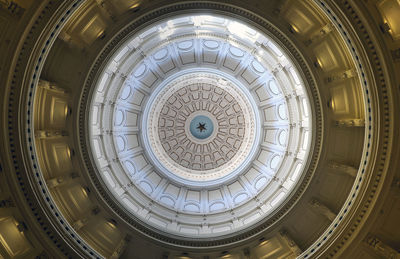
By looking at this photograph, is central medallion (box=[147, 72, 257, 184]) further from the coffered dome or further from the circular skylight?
the coffered dome

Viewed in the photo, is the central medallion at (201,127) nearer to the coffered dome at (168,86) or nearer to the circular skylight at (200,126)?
the circular skylight at (200,126)

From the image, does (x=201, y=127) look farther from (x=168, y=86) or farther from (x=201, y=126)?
(x=168, y=86)

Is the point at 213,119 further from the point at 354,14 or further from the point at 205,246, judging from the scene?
the point at 354,14

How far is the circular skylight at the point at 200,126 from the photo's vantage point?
58.0 feet

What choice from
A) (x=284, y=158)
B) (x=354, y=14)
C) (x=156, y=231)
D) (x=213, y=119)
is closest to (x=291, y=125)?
(x=284, y=158)

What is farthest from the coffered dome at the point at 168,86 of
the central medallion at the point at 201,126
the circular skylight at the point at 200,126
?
the central medallion at the point at 201,126

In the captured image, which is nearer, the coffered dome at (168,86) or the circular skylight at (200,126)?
the coffered dome at (168,86)

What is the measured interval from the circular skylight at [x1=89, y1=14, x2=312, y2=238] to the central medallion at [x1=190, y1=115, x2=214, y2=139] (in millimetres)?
89

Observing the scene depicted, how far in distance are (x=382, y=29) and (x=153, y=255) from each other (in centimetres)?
1538

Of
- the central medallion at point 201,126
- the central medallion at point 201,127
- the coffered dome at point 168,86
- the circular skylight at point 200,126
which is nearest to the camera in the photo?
the coffered dome at point 168,86

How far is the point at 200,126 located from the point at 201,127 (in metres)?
0.13

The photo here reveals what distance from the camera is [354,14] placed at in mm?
10898

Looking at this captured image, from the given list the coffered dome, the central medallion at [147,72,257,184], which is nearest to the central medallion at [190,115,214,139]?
the central medallion at [147,72,257,184]

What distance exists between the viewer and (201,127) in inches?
993
